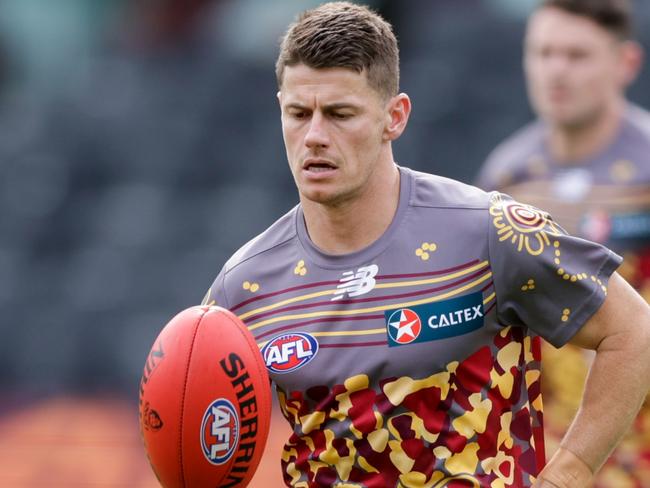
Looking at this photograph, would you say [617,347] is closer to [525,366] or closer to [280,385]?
[525,366]

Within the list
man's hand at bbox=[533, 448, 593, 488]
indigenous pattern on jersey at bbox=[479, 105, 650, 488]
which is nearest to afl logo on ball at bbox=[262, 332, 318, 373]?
man's hand at bbox=[533, 448, 593, 488]

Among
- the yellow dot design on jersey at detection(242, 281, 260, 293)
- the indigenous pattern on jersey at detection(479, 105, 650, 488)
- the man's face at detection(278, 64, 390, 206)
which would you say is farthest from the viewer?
the indigenous pattern on jersey at detection(479, 105, 650, 488)

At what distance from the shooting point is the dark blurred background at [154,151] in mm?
10023

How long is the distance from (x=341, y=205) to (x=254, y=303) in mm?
350

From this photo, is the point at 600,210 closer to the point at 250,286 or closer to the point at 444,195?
the point at 444,195

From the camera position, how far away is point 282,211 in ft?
34.5

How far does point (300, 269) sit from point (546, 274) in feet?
2.06

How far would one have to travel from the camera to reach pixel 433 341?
3324 millimetres

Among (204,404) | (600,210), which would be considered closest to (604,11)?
(600,210)

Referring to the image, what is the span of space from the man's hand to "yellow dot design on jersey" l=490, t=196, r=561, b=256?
0.49m

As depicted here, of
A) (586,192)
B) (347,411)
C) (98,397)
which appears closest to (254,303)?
(347,411)

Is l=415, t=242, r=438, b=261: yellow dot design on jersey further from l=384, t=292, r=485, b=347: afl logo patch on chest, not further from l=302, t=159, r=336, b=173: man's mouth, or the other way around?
l=302, t=159, r=336, b=173: man's mouth

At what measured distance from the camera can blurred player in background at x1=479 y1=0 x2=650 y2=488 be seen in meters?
5.58

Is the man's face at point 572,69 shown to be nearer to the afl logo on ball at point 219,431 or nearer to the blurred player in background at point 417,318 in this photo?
the blurred player in background at point 417,318
